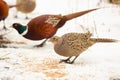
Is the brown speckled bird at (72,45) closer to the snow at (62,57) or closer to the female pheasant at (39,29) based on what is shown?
the snow at (62,57)

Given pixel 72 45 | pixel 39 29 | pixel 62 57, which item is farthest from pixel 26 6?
pixel 72 45

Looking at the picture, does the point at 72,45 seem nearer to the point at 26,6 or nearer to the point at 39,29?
the point at 39,29

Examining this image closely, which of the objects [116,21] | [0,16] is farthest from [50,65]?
[116,21]

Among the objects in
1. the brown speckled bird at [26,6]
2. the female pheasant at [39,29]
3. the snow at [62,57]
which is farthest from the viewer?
the brown speckled bird at [26,6]

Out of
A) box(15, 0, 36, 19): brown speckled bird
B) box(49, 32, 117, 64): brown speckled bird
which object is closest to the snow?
box(49, 32, 117, 64): brown speckled bird

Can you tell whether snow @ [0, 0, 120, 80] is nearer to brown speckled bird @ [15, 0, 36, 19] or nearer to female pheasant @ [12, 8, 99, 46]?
female pheasant @ [12, 8, 99, 46]

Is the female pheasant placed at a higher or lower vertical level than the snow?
higher

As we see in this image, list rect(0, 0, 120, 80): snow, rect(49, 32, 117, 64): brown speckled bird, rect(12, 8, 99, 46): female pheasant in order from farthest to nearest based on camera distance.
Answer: rect(12, 8, 99, 46): female pheasant, rect(49, 32, 117, 64): brown speckled bird, rect(0, 0, 120, 80): snow

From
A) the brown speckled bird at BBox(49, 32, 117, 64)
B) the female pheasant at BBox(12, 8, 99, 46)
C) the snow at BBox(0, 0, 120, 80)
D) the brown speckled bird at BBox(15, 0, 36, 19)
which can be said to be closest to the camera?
the snow at BBox(0, 0, 120, 80)

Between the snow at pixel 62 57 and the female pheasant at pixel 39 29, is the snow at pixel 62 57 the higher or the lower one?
the lower one

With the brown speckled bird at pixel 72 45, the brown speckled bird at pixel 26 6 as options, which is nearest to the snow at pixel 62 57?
the brown speckled bird at pixel 72 45

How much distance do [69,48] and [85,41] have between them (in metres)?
0.20

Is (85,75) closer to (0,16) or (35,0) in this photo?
(0,16)

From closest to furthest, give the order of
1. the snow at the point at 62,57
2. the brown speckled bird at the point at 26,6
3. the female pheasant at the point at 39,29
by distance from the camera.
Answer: the snow at the point at 62,57
the female pheasant at the point at 39,29
the brown speckled bird at the point at 26,6
